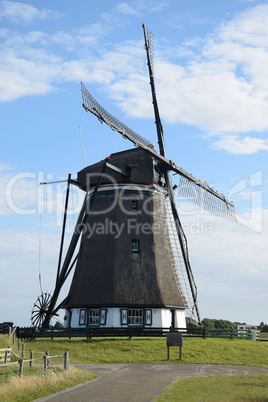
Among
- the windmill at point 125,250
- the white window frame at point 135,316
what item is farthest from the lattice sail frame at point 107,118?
Result: the white window frame at point 135,316

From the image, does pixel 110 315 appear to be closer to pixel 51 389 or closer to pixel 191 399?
pixel 51 389

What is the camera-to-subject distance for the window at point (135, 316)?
3228 centimetres

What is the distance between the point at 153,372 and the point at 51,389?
21.1 feet

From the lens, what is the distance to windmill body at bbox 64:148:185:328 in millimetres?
32312

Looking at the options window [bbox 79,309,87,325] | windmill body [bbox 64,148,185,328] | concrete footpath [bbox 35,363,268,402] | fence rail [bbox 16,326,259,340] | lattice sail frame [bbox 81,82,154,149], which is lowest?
concrete footpath [bbox 35,363,268,402]

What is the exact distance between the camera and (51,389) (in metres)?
15.8

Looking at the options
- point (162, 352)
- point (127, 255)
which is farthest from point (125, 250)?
Result: point (162, 352)

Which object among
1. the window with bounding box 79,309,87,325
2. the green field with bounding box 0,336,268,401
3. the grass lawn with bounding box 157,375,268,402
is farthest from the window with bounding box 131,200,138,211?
the grass lawn with bounding box 157,375,268,402

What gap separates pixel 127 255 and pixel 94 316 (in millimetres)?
4661

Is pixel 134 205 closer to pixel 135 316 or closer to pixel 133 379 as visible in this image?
pixel 135 316

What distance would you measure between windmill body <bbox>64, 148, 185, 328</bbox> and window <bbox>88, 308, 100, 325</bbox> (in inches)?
2.6

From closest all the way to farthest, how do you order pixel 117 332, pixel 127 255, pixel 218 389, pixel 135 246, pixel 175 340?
pixel 218 389 → pixel 175 340 → pixel 117 332 → pixel 127 255 → pixel 135 246

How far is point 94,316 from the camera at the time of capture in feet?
107

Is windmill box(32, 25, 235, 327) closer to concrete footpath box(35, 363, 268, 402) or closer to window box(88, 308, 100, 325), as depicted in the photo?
window box(88, 308, 100, 325)
